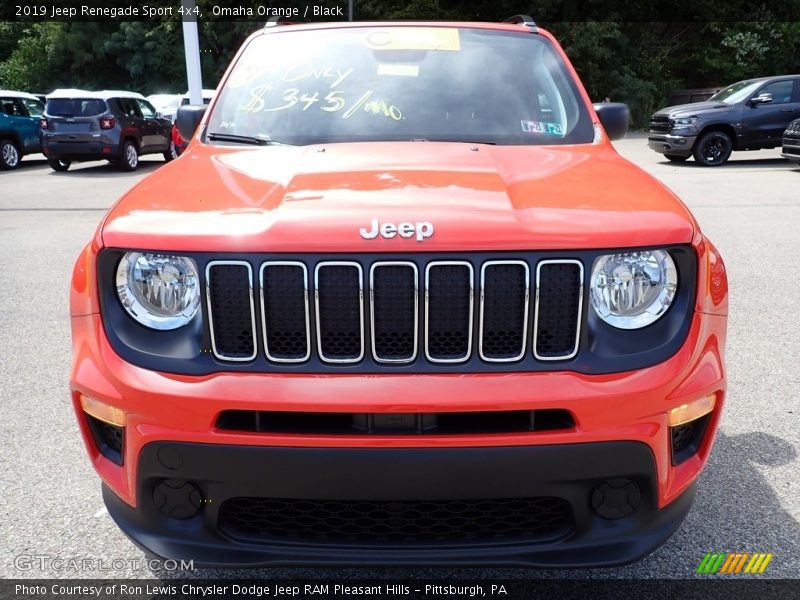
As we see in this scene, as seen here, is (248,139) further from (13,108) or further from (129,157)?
(13,108)

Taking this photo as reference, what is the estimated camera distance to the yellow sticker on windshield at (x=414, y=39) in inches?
133

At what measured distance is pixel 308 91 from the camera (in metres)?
3.18

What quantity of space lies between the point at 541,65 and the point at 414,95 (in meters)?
0.66

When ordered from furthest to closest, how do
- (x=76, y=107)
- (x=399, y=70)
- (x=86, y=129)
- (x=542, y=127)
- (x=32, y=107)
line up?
1. (x=32, y=107)
2. (x=76, y=107)
3. (x=86, y=129)
4. (x=399, y=70)
5. (x=542, y=127)

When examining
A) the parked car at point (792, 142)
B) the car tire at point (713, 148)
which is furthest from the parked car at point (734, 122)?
the parked car at point (792, 142)

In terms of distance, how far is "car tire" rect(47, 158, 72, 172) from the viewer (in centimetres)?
1668

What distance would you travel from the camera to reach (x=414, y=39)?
3396 millimetres

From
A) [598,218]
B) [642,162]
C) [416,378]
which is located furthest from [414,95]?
[642,162]

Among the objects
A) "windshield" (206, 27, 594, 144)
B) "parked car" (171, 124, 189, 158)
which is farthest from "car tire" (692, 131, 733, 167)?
"windshield" (206, 27, 594, 144)

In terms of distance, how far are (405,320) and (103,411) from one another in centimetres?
83

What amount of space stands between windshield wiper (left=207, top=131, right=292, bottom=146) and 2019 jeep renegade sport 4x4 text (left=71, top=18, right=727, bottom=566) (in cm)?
87

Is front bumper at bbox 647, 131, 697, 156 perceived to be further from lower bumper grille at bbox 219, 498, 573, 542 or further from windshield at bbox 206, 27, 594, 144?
lower bumper grille at bbox 219, 498, 573, 542

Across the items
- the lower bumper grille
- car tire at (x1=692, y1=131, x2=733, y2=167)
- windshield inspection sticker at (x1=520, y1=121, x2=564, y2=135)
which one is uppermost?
windshield inspection sticker at (x1=520, y1=121, x2=564, y2=135)

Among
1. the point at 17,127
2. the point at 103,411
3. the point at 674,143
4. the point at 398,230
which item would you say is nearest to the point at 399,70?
the point at 398,230
